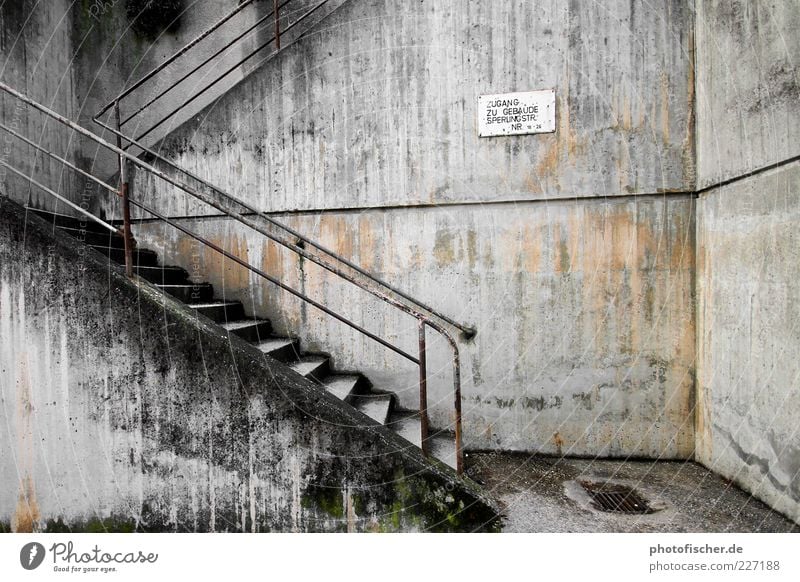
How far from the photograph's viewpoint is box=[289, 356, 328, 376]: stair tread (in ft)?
11.7

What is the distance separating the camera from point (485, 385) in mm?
4191

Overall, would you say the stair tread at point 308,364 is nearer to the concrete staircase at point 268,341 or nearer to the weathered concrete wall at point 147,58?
the concrete staircase at point 268,341

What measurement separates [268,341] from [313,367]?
58cm

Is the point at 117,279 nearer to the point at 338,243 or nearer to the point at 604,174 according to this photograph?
the point at 338,243

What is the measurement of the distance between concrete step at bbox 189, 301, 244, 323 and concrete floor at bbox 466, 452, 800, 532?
8.51 feet

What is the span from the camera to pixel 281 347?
12.3 ft

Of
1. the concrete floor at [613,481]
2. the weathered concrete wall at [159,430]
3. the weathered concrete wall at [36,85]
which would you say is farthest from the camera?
the weathered concrete wall at [36,85]

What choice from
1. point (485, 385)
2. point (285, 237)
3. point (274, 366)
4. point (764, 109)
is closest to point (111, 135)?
point (285, 237)

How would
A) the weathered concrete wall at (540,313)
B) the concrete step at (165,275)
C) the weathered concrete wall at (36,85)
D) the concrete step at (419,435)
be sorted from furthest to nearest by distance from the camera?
the weathered concrete wall at (36,85), the weathered concrete wall at (540,313), the concrete step at (165,275), the concrete step at (419,435)

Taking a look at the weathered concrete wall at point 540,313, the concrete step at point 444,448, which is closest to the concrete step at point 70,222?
the weathered concrete wall at point 540,313

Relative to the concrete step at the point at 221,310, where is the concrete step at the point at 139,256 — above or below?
above

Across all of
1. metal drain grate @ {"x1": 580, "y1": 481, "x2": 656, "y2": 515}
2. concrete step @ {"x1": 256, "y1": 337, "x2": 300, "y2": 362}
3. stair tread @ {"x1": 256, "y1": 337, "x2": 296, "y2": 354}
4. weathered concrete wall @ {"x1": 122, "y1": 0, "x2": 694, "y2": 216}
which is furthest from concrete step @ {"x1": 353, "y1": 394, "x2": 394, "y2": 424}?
weathered concrete wall @ {"x1": 122, "y1": 0, "x2": 694, "y2": 216}

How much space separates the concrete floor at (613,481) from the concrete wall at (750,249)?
0.59ft

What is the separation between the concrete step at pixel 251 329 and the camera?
11.8ft
